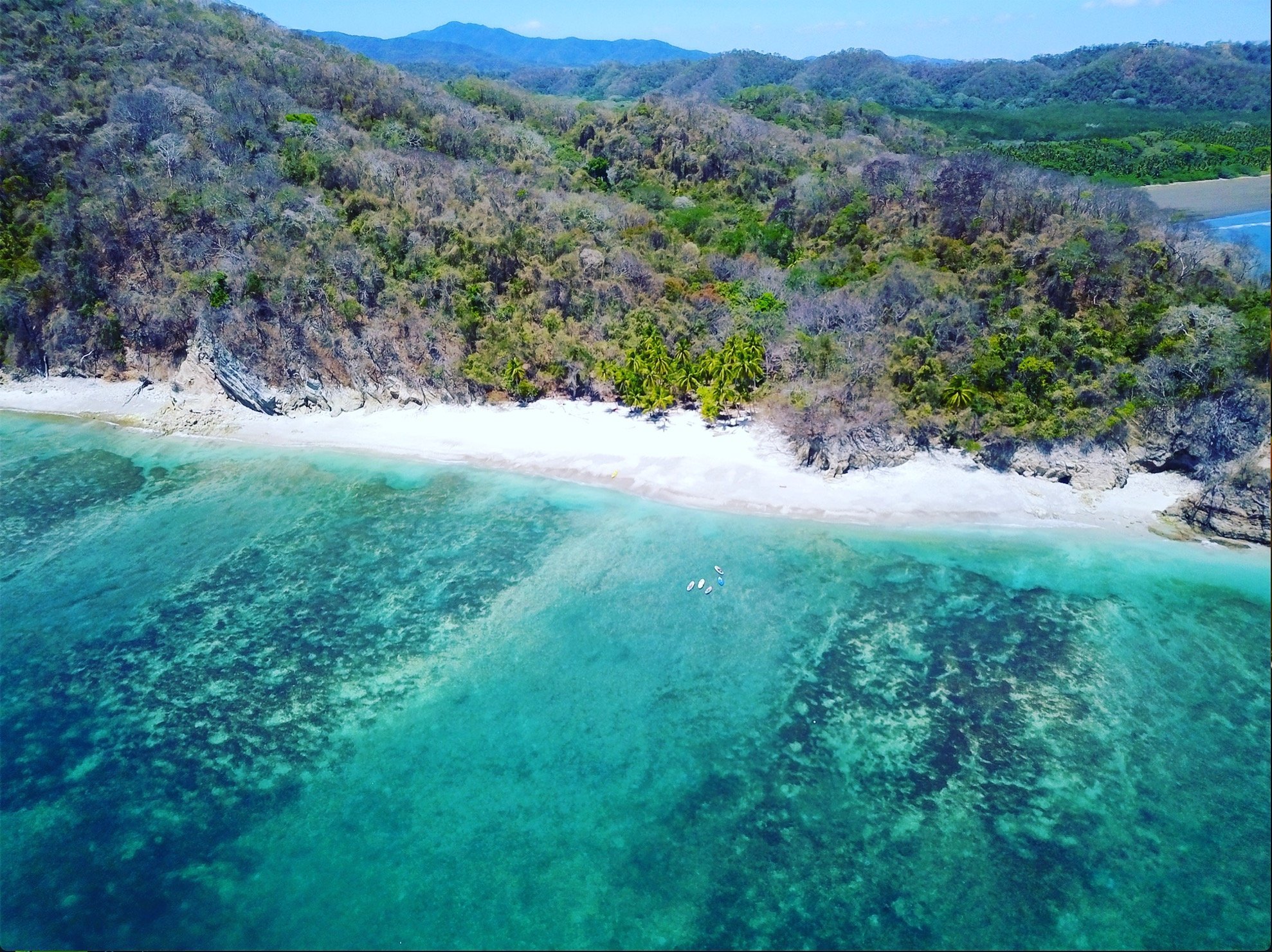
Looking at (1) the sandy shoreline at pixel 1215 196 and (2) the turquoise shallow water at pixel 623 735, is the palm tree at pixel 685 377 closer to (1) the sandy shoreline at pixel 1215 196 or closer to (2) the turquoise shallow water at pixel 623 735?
(2) the turquoise shallow water at pixel 623 735

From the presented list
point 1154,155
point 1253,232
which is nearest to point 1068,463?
point 1253,232

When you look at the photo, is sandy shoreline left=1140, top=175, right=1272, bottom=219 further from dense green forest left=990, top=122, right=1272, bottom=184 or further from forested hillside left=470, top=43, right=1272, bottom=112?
forested hillside left=470, top=43, right=1272, bottom=112

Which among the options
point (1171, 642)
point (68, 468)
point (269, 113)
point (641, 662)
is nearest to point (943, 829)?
point (641, 662)

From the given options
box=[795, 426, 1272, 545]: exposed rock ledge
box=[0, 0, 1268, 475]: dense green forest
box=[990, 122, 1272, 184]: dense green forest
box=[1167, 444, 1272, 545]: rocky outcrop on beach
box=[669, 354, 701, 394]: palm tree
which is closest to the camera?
box=[1167, 444, 1272, 545]: rocky outcrop on beach

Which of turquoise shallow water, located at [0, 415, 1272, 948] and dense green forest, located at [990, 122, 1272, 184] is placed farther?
dense green forest, located at [990, 122, 1272, 184]

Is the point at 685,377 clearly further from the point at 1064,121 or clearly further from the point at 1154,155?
the point at 1064,121

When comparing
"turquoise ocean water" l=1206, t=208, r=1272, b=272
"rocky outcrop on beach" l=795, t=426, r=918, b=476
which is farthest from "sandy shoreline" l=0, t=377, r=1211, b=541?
"turquoise ocean water" l=1206, t=208, r=1272, b=272
